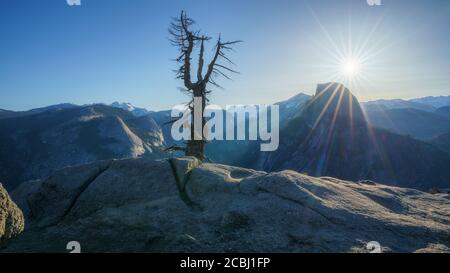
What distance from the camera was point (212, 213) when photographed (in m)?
8.55

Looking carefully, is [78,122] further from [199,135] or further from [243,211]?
[243,211]

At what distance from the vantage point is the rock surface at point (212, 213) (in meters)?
7.09

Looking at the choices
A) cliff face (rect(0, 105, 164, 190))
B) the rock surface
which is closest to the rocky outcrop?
the rock surface

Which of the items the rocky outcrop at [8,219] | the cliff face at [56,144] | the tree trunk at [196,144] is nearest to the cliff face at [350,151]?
the cliff face at [56,144]

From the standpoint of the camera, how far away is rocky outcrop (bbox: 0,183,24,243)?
308 inches

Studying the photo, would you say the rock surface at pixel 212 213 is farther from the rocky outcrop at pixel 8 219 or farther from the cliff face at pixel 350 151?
the cliff face at pixel 350 151

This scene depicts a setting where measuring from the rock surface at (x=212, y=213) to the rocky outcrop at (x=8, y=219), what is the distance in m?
0.24

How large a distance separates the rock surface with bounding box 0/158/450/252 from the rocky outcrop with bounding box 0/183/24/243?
241mm

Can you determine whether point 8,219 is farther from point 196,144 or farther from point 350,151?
point 350,151

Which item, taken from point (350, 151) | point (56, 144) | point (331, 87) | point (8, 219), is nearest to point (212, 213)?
point (8, 219)

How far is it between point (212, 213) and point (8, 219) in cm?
523

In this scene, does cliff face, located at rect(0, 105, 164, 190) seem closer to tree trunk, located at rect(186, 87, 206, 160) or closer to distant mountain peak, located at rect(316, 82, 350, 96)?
tree trunk, located at rect(186, 87, 206, 160)
